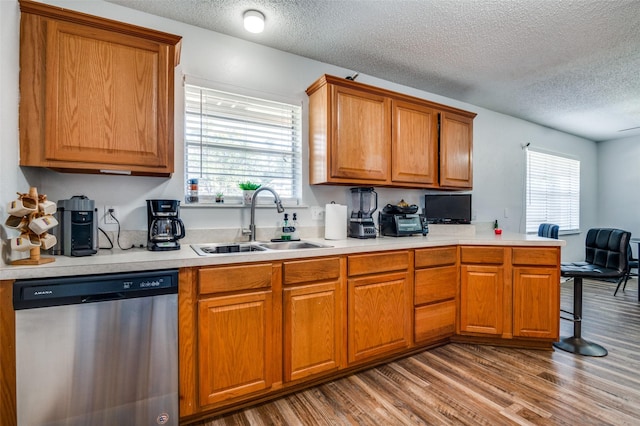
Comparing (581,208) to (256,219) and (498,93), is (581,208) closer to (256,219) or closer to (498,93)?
(498,93)

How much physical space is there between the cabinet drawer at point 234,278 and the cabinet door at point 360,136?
41.5 inches

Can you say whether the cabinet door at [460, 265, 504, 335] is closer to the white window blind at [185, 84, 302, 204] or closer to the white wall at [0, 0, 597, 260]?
the white wall at [0, 0, 597, 260]

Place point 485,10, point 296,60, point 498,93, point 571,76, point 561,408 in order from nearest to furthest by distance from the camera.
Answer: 1. point 561,408
2. point 485,10
3. point 296,60
4. point 571,76
5. point 498,93

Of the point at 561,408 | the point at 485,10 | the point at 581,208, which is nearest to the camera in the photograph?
the point at 561,408

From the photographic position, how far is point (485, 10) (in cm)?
210

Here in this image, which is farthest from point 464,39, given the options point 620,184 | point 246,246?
point 620,184

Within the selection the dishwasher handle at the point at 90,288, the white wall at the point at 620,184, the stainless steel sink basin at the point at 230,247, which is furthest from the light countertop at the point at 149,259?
the white wall at the point at 620,184

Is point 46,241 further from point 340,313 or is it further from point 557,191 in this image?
point 557,191

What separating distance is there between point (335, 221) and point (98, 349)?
1726mm

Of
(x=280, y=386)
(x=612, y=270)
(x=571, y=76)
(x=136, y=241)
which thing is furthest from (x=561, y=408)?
(x=571, y=76)

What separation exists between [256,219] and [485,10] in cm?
221

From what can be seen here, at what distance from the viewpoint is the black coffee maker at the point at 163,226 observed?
1916mm

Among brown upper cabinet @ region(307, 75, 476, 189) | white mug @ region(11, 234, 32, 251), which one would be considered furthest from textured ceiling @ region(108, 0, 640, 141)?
white mug @ region(11, 234, 32, 251)

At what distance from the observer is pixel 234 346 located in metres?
1.78
